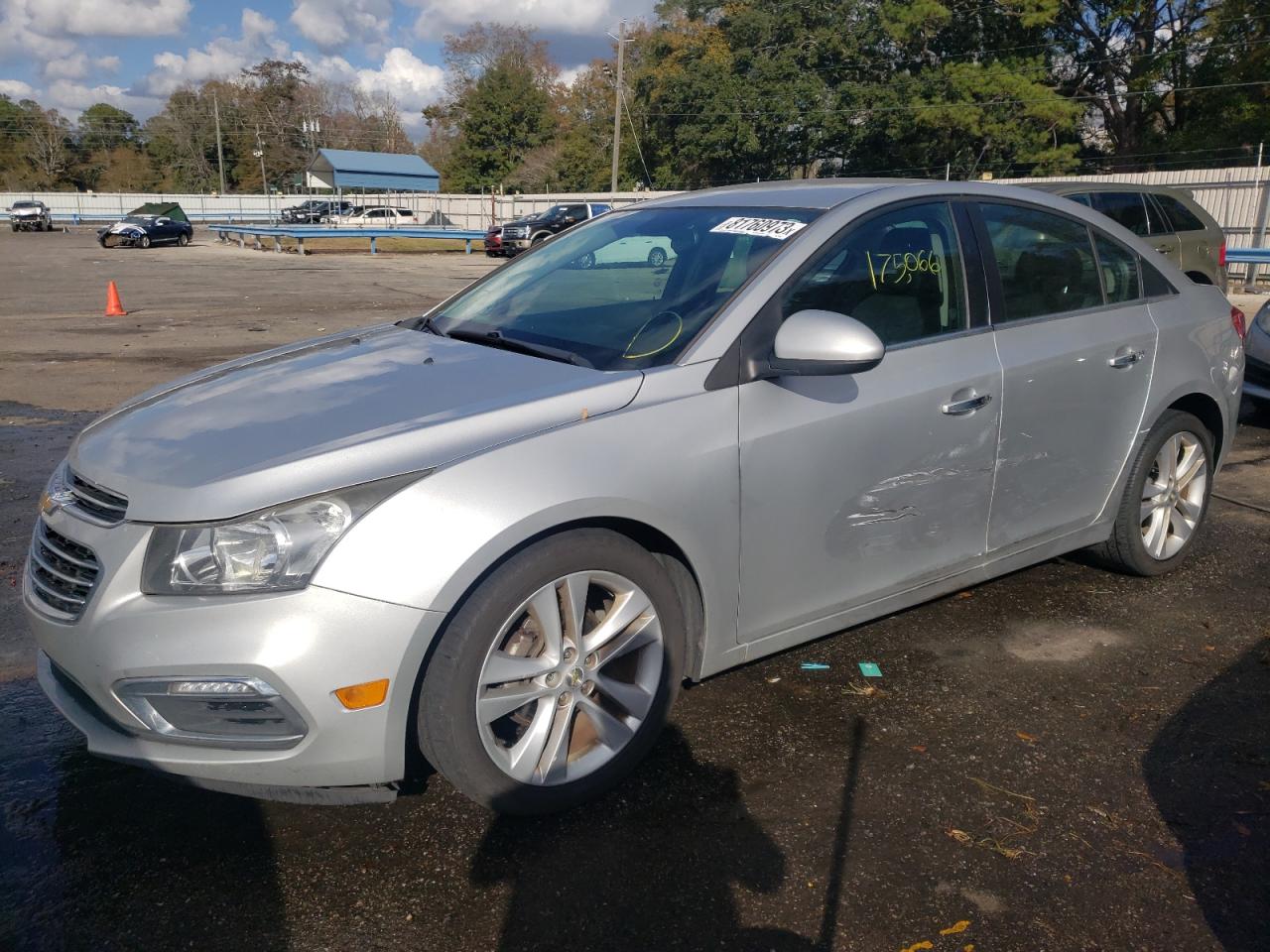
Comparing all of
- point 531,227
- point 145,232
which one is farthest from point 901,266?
point 145,232

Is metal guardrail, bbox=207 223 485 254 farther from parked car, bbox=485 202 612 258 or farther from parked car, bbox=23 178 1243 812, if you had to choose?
parked car, bbox=23 178 1243 812

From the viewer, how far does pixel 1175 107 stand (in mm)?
43781

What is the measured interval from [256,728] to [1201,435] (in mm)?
4143

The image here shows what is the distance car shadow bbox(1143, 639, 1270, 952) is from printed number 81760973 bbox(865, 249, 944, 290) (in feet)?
5.64

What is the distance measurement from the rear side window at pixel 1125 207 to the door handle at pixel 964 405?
7.84 metres

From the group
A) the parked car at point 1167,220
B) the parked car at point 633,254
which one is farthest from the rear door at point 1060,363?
the parked car at point 1167,220

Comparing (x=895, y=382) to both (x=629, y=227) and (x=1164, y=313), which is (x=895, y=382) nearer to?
(x=629, y=227)

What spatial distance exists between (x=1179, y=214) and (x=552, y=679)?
1112 cm

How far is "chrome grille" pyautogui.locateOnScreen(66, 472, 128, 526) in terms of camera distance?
2.63m

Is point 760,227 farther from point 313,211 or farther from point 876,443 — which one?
point 313,211

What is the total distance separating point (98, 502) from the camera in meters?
2.70

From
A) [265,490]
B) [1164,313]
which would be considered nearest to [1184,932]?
[265,490]

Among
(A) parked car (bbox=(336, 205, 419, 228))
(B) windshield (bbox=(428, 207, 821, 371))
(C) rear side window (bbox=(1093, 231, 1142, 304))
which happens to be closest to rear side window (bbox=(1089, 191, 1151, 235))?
(C) rear side window (bbox=(1093, 231, 1142, 304))

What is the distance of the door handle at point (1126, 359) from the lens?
4.11m
